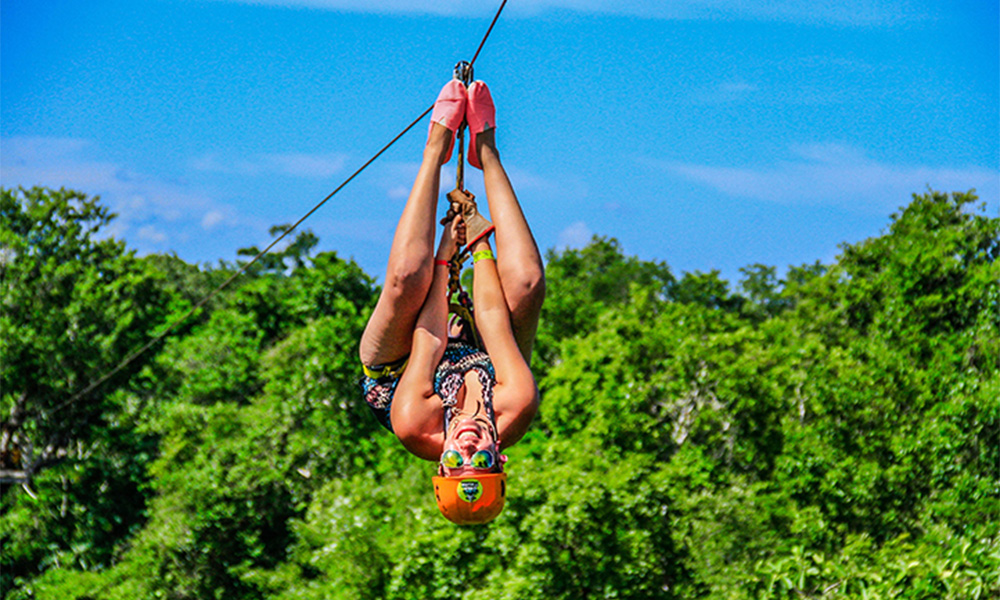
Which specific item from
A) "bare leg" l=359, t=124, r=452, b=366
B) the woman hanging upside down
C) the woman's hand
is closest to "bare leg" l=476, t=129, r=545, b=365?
the woman hanging upside down

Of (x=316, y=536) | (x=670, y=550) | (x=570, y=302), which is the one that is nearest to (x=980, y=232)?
(x=570, y=302)

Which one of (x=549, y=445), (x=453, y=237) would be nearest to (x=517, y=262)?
(x=453, y=237)

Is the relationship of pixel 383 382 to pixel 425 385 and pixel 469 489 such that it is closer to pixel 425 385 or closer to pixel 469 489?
Answer: pixel 425 385

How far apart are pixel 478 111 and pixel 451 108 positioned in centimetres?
12

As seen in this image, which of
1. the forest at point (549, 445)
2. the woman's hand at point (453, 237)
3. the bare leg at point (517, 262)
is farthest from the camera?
the forest at point (549, 445)

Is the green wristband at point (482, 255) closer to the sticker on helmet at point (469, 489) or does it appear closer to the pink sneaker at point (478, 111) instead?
the pink sneaker at point (478, 111)

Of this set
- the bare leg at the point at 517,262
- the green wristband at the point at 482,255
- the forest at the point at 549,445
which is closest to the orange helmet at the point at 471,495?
the bare leg at the point at 517,262

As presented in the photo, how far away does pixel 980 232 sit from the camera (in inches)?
676

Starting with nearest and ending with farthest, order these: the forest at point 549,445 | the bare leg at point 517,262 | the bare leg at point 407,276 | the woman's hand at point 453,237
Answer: the bare leg at point 407,276, the bare leg at point 517,262, the woman's hand at point 453,237, the forest at point 549,445

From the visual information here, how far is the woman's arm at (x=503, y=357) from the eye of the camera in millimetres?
3840

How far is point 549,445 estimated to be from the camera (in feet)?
38.6

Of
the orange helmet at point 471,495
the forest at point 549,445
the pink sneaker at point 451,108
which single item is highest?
the forest at point 549,445

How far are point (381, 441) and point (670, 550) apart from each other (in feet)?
15.9

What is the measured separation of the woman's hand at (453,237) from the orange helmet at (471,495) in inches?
38.8
